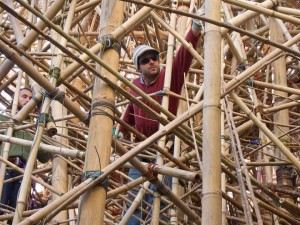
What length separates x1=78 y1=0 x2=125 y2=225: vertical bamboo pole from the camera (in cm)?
299

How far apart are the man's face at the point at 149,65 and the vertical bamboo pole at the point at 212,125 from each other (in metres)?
1.37

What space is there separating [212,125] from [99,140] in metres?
0.56

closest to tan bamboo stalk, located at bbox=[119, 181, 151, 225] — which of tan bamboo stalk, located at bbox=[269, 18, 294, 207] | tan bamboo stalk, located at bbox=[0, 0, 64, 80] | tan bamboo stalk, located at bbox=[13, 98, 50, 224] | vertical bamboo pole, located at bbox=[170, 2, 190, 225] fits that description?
vertical bamboo pole, located at bbox=[170, 2, 190, 225]

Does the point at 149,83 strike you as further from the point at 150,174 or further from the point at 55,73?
the point at 150,174

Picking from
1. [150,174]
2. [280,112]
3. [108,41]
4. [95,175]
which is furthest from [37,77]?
[280,112]

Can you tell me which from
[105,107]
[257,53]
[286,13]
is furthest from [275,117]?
[105,107]

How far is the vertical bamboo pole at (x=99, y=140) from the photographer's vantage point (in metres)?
2.99

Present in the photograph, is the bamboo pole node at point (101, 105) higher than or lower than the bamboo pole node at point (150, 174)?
higher

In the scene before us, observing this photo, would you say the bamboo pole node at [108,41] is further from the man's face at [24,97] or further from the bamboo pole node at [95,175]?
the man's face at [24,97]

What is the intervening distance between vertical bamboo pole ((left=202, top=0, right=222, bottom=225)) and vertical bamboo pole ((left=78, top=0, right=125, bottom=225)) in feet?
1.65

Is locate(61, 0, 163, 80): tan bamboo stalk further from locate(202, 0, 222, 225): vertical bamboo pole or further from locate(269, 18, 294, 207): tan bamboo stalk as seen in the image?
locate(269, 18, 294, 207): tan bamboo stalk

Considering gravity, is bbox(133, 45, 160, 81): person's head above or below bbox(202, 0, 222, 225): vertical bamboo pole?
above

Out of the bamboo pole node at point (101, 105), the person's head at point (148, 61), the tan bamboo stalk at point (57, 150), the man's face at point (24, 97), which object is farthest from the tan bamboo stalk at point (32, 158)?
the man's face at point (24, 97)

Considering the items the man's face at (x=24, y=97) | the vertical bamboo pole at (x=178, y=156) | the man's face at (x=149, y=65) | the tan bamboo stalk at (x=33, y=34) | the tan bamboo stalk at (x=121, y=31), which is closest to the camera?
the tan bamboo stalk at (x=121, y=31)
